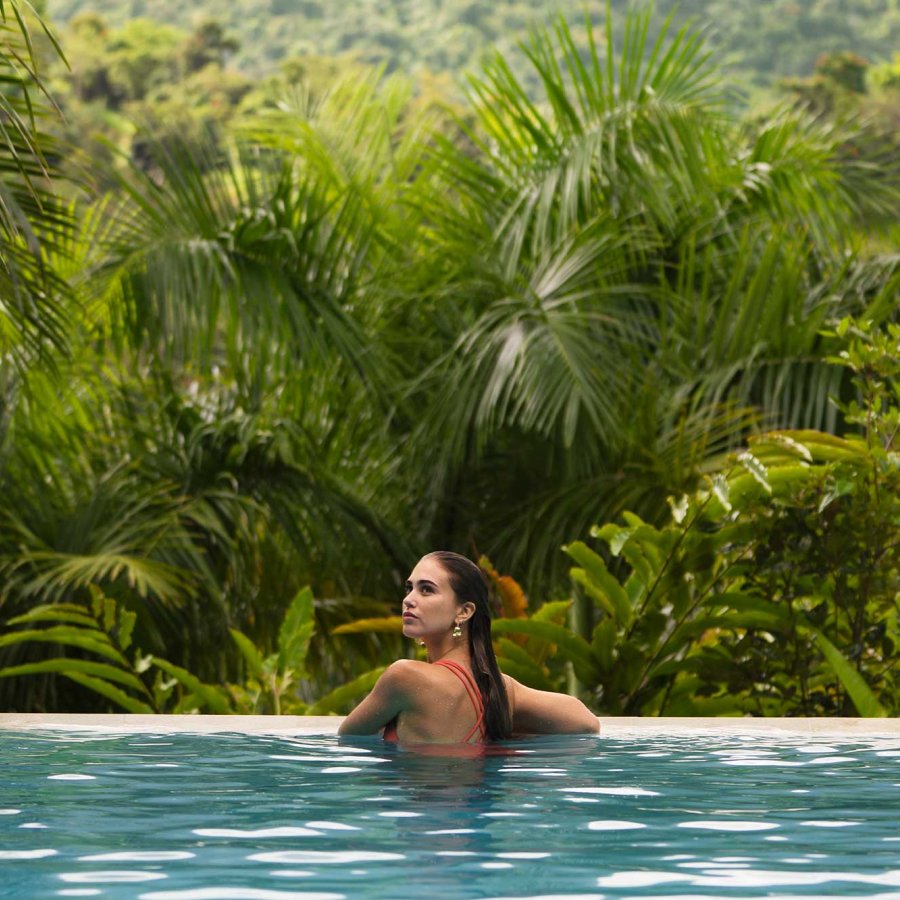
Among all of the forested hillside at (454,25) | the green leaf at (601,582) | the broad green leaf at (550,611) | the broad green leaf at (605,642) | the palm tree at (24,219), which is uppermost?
the forested hillside at (454,25)

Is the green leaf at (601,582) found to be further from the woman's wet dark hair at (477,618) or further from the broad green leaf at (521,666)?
the woman's wet dark hair at (477,618)

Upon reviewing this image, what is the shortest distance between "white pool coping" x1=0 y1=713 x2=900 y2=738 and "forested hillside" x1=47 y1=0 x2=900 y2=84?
2270 inches

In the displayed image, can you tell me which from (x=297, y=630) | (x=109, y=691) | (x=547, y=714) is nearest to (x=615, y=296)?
(x=297, y=630)

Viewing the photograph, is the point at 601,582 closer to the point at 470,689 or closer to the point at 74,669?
the point at 470,689

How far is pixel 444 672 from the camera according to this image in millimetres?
5023

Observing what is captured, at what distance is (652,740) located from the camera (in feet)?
18.1

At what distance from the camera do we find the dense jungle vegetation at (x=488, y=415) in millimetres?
7152

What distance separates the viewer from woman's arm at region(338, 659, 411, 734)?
4969 millimetres

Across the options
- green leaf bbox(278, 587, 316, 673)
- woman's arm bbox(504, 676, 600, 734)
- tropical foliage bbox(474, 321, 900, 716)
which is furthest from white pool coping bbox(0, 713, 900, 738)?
green leaf bbox(278, 587, 316, 673)

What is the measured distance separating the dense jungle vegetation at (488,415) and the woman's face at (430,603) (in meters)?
1.74

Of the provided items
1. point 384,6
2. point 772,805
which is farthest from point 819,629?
point 384,6

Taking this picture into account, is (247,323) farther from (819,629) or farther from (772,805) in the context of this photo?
(772,805)

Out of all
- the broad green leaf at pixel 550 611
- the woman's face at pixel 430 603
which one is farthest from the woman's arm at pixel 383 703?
the broad green leaf at pixel 550 611

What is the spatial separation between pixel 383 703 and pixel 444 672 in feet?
0.71
